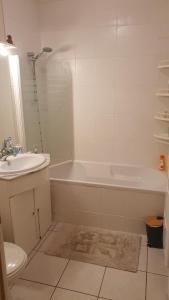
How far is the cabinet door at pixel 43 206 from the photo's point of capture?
214 cm

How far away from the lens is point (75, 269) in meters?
1.88

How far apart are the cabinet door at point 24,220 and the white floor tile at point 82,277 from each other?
0.42m

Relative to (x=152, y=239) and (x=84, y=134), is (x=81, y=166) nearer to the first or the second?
(x=84, y=134)

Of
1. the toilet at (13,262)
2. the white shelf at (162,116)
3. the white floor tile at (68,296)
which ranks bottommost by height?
the white floor tile at (68,296)

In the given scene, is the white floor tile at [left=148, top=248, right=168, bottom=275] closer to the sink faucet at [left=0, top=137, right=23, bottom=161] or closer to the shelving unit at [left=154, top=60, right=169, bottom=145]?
the shelving unit at [left=154, top=60, right=169, bottom=145]

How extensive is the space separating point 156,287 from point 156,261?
28 centimetres

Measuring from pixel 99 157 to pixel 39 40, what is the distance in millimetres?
1677

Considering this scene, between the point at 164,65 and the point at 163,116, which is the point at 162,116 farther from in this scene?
the point at 164,65

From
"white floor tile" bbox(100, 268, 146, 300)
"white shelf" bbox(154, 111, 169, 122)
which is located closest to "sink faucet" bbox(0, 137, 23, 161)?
"white floor tile" bbox(100, 268, 146, 300)

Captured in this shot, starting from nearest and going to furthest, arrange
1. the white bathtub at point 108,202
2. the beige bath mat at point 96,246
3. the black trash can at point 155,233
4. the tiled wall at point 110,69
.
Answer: the beige bath mat at point 96,246
the black trash can at point 155,233
the white bathtub at point 108,202
the tiled wall at point 110,69

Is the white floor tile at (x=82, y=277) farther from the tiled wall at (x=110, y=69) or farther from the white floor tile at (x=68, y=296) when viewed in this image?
the tiled wall at (x=110, y=69)

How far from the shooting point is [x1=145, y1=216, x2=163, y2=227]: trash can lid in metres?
2.09

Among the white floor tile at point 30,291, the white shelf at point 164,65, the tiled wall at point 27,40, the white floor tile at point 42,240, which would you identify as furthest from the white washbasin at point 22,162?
the white shelf at point 164,65

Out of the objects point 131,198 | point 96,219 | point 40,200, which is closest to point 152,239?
point 131,198
